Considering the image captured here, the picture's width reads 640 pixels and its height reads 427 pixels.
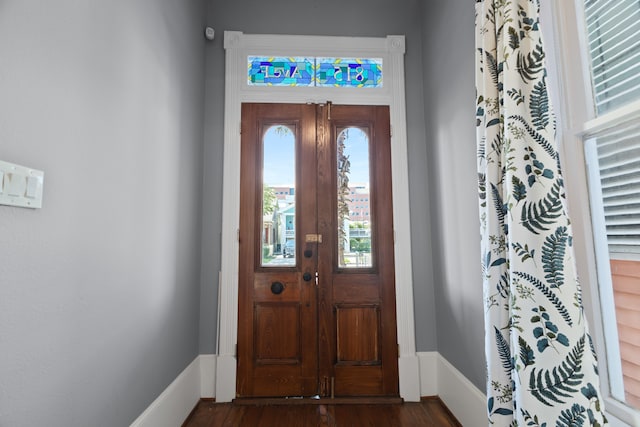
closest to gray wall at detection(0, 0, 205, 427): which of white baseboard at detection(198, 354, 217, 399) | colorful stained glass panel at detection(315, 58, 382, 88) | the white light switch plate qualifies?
the white light switch plate

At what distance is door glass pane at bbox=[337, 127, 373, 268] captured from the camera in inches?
96.7

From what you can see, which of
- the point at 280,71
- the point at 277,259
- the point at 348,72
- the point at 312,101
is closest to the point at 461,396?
the point at 277,259

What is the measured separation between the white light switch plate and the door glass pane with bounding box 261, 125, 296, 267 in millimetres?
1574

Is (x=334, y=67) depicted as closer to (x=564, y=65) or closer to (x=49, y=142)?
(x=564, y=65)

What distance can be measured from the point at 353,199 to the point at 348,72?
1047mm

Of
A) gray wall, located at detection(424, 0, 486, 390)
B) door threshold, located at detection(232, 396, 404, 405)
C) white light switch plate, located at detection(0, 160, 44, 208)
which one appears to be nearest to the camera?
white light switch plate, located at detection(0, 160, 44, 208)

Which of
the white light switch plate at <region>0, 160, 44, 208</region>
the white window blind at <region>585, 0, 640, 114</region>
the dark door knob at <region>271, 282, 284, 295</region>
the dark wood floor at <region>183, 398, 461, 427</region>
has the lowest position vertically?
the dark wood floor at <region>183, 398, 461, 427</region>

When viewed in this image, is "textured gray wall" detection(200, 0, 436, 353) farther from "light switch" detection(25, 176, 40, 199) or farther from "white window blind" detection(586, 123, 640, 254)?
"light switch" detection(25, 176, 40, 199)

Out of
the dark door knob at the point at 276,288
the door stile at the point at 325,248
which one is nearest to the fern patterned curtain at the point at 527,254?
the door stile at the point at 325,248

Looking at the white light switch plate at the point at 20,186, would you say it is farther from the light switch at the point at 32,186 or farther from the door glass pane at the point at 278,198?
the door glass pane at the point at 278,198

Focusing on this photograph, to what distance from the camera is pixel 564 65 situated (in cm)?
123

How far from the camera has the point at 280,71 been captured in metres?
2.58

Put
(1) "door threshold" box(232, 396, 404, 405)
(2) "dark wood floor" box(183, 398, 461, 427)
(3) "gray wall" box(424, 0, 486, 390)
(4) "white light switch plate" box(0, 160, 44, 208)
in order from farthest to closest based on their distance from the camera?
(1) "door threshold" box(232, 396, 404, 405) → (2) "dark wood floor" box(183, 398, 461, 427) → (3) "gray wall" box(424, 0, 486, 390) → (4) "white light switch plate" box(0, 160, 44, 208)

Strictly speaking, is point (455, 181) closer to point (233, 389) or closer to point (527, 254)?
point (527, 254)
